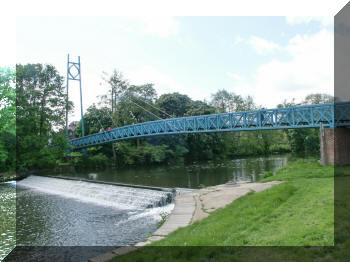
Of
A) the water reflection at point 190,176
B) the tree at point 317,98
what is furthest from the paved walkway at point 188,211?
the tree at point 317,98

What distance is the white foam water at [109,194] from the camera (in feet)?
38.0

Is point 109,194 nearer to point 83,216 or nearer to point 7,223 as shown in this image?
point 83,216

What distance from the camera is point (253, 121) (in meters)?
22.5

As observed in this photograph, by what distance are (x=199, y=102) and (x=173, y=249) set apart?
36685 mm

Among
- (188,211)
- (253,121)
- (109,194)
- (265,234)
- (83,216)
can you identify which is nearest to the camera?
(265,234)

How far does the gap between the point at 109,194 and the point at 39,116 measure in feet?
61.3

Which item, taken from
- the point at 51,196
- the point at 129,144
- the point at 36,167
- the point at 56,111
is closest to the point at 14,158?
the point at 36,167

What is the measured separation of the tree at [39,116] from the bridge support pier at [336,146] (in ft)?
78.7

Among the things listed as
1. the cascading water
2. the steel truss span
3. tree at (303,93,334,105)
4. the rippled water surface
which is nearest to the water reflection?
the steel truss span

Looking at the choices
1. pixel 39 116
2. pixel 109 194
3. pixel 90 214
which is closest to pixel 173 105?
pixel 39 116

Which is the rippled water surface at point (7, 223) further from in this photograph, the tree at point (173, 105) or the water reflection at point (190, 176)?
the tree at point (173, 105)

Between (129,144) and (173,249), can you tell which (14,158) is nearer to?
(129,144)

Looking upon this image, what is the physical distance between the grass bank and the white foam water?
519 cm

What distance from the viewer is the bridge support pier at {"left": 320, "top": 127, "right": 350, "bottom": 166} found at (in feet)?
46.5
